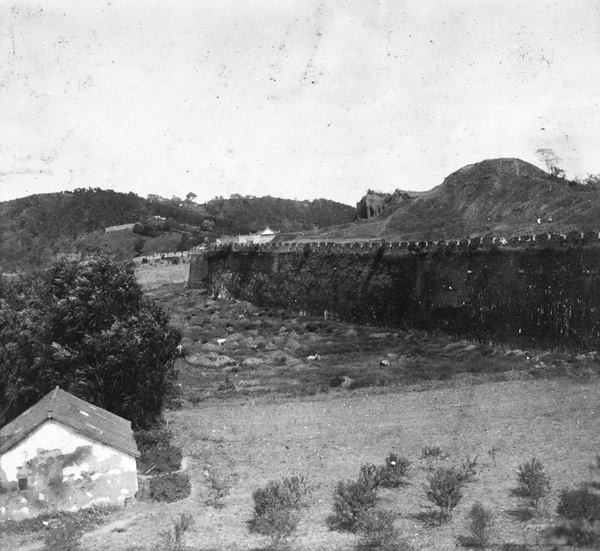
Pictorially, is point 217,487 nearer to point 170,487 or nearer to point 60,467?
point 170,487

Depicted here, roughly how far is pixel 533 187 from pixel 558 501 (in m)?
45.4

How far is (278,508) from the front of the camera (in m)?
12.3

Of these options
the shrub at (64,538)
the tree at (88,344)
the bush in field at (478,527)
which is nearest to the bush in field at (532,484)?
the bush in field at (478,527)

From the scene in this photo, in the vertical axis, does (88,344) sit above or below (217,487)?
above

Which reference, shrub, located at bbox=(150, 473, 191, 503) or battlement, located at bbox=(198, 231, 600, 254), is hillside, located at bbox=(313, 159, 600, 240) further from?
shrub, located at bbox=(150, 473, 191, 503)

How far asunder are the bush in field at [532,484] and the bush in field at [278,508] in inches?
181

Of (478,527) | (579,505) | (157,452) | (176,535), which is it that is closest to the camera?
(176,535)

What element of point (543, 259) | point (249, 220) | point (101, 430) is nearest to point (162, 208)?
point (249, 220)

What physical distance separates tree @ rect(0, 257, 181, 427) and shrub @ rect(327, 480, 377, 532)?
772cm

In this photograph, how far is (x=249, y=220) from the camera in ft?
419

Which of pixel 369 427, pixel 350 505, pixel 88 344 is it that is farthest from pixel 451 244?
pixel 350 505

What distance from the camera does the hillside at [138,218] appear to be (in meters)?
87.6

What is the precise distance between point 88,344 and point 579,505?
1313 cm

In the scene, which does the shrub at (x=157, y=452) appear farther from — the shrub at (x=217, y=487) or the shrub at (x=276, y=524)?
the shrub at (x=276, y=524)
